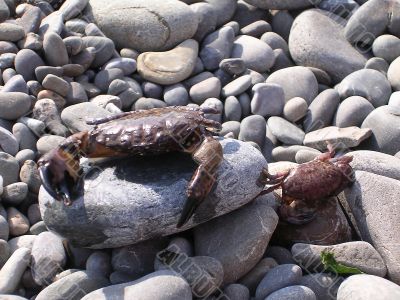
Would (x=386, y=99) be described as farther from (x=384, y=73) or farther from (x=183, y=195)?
(x=183, y=195)

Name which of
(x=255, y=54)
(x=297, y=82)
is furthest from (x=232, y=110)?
(x=255, y=54)

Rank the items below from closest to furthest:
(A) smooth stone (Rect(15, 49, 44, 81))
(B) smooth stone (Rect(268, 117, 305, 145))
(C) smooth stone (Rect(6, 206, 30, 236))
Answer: (C) smooth stone (Rect(6, 206, 30, 236))
(B) smooth stone (Rect(268, 117, 305, 145))
(A) smooth stone (Rect(15, 49, 44, 81))

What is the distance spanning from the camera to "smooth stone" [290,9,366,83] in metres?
7.16

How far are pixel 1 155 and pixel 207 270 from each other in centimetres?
217

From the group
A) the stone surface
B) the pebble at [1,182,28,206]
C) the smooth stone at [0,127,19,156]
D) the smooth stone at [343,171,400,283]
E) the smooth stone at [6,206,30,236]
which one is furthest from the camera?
the stone surface

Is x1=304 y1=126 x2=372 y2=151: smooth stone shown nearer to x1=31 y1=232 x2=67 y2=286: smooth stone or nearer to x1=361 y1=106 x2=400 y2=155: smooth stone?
x1=361 y1=106 x2=400 y2=155: smooth stone

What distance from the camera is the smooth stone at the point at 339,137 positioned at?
5930mm

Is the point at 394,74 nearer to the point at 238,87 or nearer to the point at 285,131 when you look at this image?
the point at 285,131

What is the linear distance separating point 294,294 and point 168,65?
341cm

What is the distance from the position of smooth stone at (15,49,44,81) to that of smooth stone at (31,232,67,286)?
2.16 m

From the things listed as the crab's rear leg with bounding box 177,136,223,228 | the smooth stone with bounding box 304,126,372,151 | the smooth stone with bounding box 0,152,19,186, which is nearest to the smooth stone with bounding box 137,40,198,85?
the smooth stone with bounding box 304,126,372,151

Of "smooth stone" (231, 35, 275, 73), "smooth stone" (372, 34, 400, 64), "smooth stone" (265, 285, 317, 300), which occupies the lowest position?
"smooth stone" (265, 285, 317, 300)

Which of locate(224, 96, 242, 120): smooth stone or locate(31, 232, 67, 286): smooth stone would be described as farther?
locate(224, 96, 242, 120): smooth stone

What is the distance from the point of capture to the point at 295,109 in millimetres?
6410
